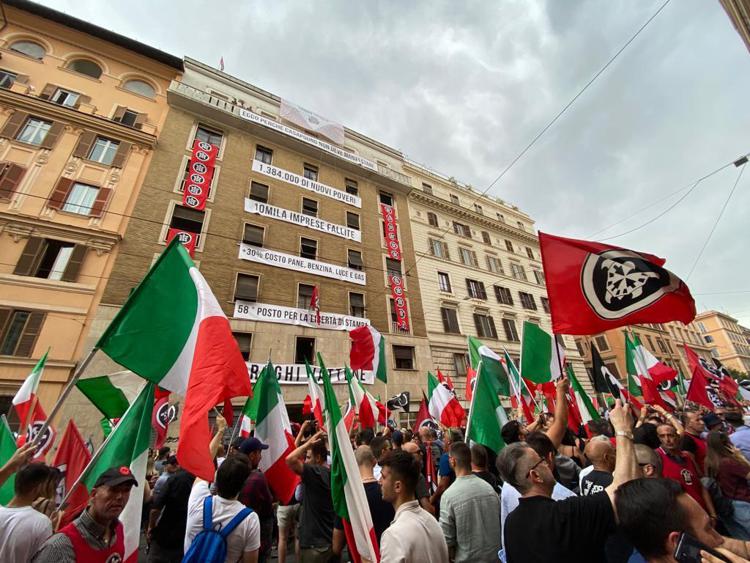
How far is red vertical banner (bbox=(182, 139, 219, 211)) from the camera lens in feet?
49.3

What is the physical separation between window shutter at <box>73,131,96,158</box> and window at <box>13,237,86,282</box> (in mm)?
4510

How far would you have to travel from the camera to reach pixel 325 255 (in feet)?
58.1

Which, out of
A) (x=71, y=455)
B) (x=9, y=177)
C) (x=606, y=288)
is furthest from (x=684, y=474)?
(x=9, y=177)

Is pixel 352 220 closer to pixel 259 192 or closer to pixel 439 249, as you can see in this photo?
pixel 259 192

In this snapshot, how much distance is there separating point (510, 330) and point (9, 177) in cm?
2708

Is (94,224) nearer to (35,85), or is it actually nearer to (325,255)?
(35,85)

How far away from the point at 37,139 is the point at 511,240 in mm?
31415

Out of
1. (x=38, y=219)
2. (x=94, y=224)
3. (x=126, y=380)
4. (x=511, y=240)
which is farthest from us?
(x=511, y=240)

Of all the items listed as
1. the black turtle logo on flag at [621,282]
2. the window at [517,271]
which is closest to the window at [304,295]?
the black turtle logo on flag at [621,282]

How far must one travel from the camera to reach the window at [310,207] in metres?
18.8

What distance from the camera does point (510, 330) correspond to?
75.3 feet

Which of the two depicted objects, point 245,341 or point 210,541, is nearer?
point 210,541

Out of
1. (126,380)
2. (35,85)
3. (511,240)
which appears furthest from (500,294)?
(35,85)

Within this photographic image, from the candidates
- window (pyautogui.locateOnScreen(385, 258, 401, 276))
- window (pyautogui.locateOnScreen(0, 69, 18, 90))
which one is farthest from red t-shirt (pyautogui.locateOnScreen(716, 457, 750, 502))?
window (pyautogui.locateOnScreen(0, 69, 18, 90))
